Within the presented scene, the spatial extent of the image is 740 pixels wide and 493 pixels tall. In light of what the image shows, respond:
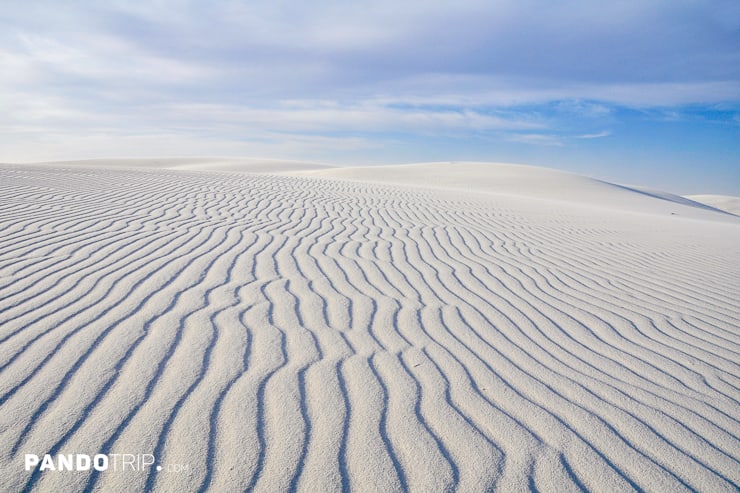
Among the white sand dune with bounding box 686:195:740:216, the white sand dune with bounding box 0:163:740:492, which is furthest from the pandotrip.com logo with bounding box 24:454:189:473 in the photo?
the white sand dune with bounding box 686:195:740:216

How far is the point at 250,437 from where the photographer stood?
2.23m

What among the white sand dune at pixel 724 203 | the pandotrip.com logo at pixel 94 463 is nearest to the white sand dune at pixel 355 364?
the pandotrip.com logo at pixel 94 463

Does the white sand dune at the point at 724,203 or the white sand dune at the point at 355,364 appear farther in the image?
the white sand dune at the point at 724,203

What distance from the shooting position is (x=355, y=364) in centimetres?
298

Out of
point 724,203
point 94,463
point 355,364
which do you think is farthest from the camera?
point 724,203

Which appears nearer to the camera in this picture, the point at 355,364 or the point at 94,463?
the point at 94,463

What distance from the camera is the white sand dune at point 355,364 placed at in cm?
212

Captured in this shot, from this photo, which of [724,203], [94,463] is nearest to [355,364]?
[94,463]

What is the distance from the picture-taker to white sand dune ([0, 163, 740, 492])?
6.97 feet

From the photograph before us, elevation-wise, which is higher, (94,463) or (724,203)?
(94,463)

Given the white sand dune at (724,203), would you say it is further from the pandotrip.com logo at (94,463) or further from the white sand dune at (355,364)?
the pandotrip.com logo at (94,463)

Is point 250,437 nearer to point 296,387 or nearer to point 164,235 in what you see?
point 296,387

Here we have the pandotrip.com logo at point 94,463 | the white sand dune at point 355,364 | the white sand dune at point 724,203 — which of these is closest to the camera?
the pandotrip.com logo at point 94,463

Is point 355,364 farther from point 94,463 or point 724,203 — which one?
point 724,203
